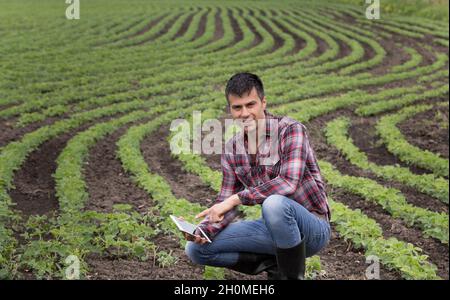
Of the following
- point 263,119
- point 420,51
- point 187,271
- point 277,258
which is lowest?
point 187,271

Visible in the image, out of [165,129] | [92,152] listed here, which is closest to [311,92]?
[165,129]

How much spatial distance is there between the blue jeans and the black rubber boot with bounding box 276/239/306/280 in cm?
5

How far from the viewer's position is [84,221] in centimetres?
761

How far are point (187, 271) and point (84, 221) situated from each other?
6.17 ft

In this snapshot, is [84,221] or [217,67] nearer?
[84,221]

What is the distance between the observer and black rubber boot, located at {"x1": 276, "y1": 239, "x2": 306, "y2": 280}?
15.7 feet

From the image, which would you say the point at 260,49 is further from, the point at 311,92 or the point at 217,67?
the point at 311,92

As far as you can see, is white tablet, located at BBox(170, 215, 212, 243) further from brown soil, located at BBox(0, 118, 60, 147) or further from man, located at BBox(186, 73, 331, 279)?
brown soil, located at BBox(0, 118, 60, 147)

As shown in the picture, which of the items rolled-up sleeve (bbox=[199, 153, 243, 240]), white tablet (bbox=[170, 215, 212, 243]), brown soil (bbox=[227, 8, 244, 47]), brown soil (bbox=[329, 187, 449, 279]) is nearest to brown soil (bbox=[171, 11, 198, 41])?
brown soil (bbox=[227, 8, 244, 47])

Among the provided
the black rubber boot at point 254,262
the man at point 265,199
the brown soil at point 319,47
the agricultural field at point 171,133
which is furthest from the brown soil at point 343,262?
the brown soil at point 319,47

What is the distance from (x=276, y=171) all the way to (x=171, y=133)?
26.9 ft

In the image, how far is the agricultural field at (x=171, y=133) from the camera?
6.85 metres

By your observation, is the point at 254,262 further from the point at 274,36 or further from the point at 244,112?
the point at 274,36

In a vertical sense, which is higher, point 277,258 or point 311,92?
point 311,92
